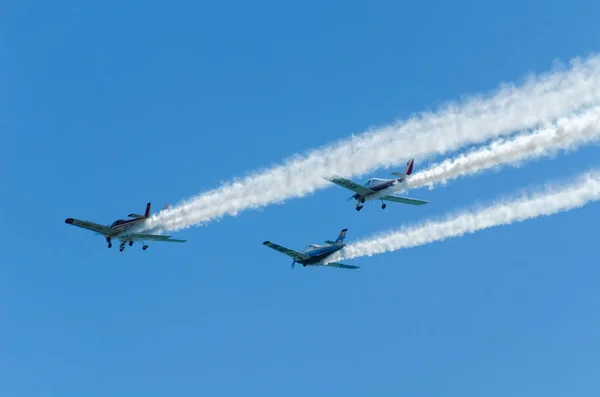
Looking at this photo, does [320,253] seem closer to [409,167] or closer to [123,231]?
[409,167]

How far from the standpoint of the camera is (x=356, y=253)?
171ft

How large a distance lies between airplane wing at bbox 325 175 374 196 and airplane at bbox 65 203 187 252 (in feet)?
39.0

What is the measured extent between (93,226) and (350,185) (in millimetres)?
17270

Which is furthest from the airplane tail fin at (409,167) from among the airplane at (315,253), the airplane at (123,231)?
the airplane at (123,231)

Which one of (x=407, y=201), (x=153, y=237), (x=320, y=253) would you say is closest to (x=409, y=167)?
(x=407, y=201)

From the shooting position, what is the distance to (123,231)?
55938 millimetres

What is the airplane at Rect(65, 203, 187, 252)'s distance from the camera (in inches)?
2186

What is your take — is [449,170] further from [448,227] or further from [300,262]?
[300,262]

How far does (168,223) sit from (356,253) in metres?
12.3

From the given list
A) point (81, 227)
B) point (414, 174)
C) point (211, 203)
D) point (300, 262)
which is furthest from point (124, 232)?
point (414, 174)

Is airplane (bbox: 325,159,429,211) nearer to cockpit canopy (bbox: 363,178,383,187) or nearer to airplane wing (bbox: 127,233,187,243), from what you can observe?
cockpit canopy (bbox: 363,178,383,187)

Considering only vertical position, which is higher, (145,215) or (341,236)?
(145,215)

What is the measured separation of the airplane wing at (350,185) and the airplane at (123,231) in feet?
39.0

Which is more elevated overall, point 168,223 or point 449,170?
point 168,223
